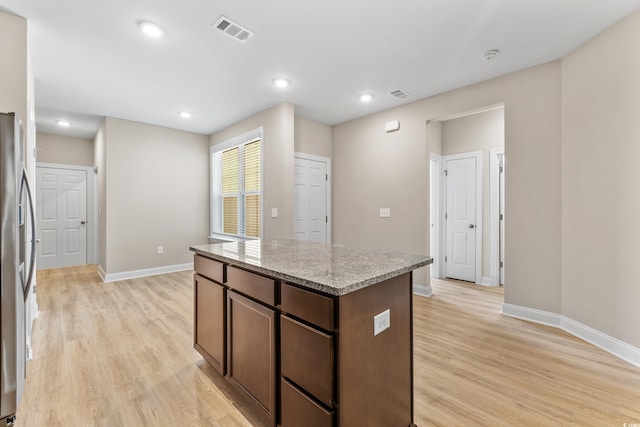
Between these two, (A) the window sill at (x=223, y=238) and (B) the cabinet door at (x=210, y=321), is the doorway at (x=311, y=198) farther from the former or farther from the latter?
(B) the cabinet door at (x=210, y=321)

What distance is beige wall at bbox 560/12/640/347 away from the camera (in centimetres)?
225

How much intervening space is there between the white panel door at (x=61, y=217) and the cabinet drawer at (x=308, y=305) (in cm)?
669

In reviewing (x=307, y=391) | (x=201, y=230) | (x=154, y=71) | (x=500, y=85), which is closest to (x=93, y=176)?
(x=201, y=230)

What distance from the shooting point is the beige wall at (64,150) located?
18.7ft

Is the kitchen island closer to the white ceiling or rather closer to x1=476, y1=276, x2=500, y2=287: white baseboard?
the white ceiling

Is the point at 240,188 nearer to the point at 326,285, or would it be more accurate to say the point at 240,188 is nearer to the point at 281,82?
the point at 281,82

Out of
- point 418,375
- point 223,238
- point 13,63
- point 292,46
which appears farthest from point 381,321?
point 223,238

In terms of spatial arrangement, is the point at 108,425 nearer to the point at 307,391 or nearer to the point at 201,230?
the point at 307,391

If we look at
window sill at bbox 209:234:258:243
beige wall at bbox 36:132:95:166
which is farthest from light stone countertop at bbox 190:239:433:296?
beige wall at bbox 36:132:95:166

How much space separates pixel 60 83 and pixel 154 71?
4.30ft

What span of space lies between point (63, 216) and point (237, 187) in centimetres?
387

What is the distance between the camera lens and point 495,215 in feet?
14.5

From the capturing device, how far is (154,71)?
122 inches

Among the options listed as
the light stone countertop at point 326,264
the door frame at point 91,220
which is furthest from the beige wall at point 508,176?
the door frame at point 91,220
